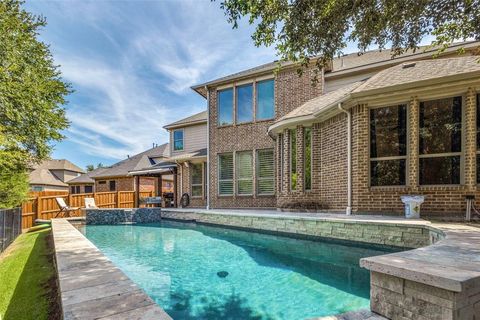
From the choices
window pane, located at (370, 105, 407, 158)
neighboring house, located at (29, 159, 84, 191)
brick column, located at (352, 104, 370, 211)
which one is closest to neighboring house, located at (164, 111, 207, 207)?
brick column, located at (352, 104, 370, 211)

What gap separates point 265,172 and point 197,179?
4979 mm

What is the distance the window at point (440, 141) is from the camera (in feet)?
23.2

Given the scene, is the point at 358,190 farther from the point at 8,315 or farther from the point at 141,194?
the point at 141,194

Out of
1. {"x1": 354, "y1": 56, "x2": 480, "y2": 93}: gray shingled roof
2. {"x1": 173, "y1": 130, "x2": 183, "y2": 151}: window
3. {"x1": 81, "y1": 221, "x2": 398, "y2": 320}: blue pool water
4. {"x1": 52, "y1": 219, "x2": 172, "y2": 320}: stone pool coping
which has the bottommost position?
{"x1": 81, "y1": 221, "x2": 398, "y2": 320}: blue pool water

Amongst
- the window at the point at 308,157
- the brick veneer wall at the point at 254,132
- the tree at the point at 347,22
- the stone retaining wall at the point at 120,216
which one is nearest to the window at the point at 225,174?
the brick veneer wall at the point at 254,132

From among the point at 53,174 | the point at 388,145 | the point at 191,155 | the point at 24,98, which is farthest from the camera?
the point at 53,174

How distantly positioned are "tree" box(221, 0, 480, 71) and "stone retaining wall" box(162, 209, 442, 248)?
4251mm

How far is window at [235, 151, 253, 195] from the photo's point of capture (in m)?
13.6

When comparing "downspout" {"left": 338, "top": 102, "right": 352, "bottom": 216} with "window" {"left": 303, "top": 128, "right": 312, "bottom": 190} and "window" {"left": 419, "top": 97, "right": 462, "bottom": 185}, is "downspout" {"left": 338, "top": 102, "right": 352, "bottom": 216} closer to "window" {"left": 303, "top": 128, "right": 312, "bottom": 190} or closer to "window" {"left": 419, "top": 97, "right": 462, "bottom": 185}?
"window" {"left": 419, "top": 97, "right": 462, "bottom": 185}

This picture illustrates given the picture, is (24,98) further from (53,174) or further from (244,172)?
(53,174)

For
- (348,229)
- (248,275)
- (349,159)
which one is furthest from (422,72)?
(248,275)

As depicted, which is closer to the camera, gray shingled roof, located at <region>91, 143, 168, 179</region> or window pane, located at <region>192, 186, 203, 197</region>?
window pane, located at <region>192, 186, 203, 197</region>

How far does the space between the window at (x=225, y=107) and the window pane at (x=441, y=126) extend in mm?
9224

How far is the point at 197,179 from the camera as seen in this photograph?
1619cm
